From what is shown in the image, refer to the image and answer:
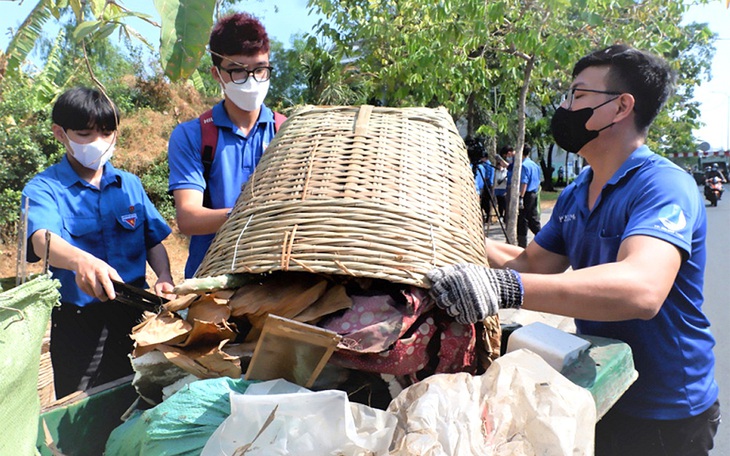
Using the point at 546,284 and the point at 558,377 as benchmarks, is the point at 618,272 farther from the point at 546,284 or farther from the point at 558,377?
the point at 558,377

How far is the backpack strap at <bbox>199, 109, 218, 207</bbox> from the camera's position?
2.35m

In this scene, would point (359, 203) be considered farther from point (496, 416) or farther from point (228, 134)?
point (228, 134)

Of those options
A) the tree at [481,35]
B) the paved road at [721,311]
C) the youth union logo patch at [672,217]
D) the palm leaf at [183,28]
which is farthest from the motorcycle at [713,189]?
the palm leaf at [183,28]

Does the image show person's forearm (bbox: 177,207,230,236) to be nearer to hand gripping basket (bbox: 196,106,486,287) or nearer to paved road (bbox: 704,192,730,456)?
hand gripping basket (bbox: 196,106,486,287)

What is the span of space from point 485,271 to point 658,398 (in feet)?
2.65

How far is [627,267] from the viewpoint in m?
1.42

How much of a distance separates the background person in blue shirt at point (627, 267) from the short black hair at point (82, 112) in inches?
66.3

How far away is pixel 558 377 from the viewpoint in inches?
48.2

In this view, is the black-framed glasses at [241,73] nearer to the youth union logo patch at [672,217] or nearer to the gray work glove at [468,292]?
the gray work glove at [468,292]

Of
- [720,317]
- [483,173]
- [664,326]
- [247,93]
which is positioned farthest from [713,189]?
[247,93]

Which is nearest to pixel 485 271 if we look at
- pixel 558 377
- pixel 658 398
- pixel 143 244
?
pixel 558 377

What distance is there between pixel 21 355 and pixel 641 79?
6.16 ft

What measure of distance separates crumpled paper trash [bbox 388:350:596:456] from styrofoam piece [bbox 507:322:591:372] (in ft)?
0.69

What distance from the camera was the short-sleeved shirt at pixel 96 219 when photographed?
8.04ft
